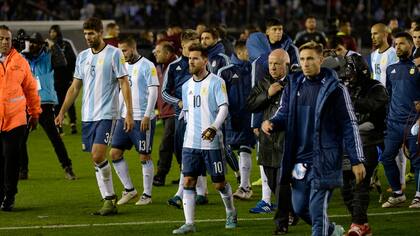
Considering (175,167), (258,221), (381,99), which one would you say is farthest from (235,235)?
(175,167)

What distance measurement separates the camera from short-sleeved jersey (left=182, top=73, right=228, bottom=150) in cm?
1209

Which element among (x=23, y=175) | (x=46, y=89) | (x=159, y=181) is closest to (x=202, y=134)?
(x=159, y=181)

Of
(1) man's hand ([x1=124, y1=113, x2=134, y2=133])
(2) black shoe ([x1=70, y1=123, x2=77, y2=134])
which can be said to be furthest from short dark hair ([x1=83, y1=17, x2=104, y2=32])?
(2) black shoe ([x1=70, y1=123, x2=77, y2=134])

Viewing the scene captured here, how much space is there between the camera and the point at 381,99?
11734 mm

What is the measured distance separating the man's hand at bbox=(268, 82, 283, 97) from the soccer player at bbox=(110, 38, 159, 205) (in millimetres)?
2155

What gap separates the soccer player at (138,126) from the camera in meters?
14.0

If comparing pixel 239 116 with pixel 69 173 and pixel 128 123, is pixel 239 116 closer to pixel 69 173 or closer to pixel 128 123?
pixel 128 123

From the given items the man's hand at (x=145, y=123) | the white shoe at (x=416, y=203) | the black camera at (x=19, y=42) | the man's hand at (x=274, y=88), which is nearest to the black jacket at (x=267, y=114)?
the man's hand at (x=274, y=88)

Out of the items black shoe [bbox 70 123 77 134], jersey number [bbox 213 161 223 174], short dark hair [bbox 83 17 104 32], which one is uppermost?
short dark hair [bbox 83 17 104 32]

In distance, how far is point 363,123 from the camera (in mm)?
11977

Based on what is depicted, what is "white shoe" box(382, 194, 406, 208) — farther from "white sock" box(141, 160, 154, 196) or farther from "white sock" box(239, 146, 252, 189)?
"white sock" box(141, 160, 154, 196)

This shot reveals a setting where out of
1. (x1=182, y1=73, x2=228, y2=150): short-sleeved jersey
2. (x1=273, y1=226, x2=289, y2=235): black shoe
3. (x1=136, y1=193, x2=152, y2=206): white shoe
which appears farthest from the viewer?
(x1=136, y1=193, x2=152, y2=206): white shoe

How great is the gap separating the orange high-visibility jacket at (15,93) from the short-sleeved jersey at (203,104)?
7.61 ft

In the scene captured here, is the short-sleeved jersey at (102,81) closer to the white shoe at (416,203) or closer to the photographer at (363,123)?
the photographer at (363,123)
